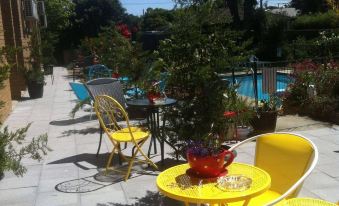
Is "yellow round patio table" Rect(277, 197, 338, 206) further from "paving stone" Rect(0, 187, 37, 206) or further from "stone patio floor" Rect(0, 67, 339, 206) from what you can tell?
"paving stone" Rect(0, 187, 37, 206)

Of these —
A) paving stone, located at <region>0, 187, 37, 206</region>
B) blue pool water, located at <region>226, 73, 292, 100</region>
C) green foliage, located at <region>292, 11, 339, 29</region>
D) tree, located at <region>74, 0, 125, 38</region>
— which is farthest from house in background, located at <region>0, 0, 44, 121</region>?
tree, located at <region>74, 0, 125, 38</region>

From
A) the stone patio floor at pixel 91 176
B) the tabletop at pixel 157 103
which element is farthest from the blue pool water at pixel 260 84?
the tabletop at pixel 157 103

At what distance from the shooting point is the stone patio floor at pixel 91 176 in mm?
4109

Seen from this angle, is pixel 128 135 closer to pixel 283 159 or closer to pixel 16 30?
pixel 283 159

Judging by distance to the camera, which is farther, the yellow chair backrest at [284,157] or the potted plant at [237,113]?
A: the potted plant at [237,113]

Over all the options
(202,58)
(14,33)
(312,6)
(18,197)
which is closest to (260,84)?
(202,58)

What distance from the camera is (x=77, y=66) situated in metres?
18.0

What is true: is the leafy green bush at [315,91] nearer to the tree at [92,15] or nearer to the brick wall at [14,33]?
the brick wall at [14,33]

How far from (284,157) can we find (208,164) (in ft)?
2.13

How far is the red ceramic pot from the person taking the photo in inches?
98.7

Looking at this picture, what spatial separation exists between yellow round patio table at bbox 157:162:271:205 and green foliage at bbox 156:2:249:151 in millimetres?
1240

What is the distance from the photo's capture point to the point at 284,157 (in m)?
2.88

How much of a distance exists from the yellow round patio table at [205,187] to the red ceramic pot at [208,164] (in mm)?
47

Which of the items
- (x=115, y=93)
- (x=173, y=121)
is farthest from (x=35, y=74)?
(x=173, y=121)
